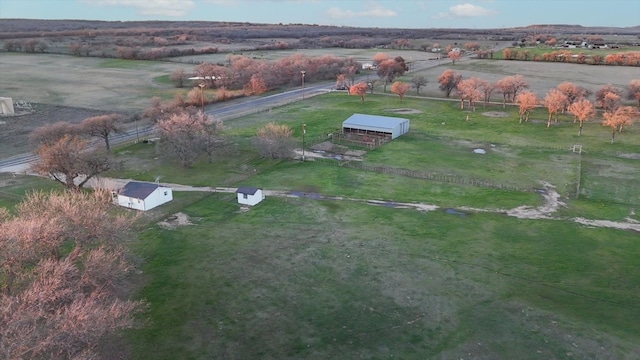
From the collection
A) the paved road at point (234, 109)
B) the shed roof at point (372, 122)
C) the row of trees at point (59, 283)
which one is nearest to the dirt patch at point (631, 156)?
the shed roof at point (372, 122)

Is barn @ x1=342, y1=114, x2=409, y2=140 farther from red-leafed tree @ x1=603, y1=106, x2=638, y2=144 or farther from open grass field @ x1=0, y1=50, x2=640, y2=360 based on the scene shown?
red-leafed tree @ x1=603, y1=106, x2=638, y2=144

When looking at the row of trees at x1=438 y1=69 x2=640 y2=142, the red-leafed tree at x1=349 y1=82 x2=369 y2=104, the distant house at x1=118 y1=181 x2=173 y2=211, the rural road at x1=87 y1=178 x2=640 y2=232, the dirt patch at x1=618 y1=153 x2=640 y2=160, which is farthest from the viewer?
the red-leafed tree at x1=349 y1=82 x2=369 y2=104

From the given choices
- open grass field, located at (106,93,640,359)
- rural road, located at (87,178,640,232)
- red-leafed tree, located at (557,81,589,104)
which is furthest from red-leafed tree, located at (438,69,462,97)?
rural road, located at (87,178,640,232)

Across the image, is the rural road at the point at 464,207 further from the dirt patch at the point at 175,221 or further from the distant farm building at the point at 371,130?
the distant farm building at the point at 371,130

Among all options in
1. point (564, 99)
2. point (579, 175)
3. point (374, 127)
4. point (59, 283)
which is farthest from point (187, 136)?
point (564, 99)

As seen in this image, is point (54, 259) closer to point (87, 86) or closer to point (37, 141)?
point (37, 141)

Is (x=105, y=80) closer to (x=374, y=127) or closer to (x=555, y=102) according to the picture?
(x=374, y=127)
